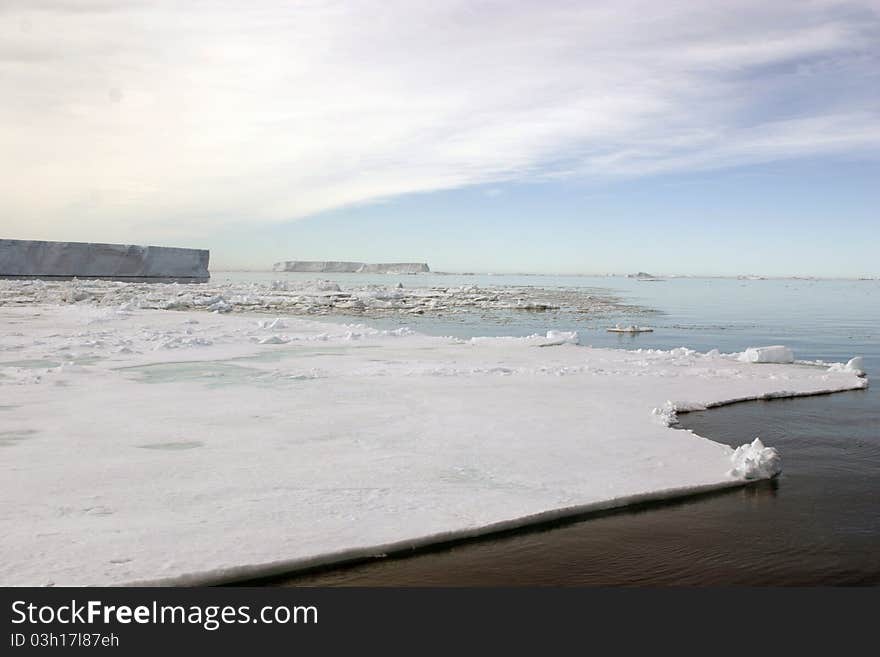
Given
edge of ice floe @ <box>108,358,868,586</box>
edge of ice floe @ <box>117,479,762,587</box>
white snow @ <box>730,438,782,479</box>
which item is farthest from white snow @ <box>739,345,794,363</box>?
edge of ice floe @ <box>117,479,762,587</box>

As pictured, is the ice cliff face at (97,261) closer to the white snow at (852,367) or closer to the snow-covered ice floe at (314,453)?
the snow-covered ice floe at (314,453)

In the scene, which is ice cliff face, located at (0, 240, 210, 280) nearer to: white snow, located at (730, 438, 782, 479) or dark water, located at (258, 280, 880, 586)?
dark water, located at (258, 280, 880, 586)

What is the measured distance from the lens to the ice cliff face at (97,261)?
4557cm

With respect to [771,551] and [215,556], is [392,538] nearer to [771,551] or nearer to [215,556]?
[215,556]

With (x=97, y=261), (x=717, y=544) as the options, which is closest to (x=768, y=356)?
(x=717, y=544)

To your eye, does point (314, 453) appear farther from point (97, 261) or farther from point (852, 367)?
point (97, 261)

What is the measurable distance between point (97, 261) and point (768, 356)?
46316mm

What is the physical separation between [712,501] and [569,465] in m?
1.08

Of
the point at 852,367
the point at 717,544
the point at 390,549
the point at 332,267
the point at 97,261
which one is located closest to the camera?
the point at 390,549

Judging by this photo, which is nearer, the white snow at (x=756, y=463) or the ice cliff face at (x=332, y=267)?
the white snow at (x=756, y=463)

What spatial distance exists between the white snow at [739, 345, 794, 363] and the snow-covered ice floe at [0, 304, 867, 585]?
0.84 metres

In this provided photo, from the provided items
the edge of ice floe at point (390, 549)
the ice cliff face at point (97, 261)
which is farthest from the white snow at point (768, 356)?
the ice cliff face at point (97, 261)

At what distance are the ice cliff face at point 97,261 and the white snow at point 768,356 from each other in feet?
149

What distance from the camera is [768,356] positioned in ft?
41.7
